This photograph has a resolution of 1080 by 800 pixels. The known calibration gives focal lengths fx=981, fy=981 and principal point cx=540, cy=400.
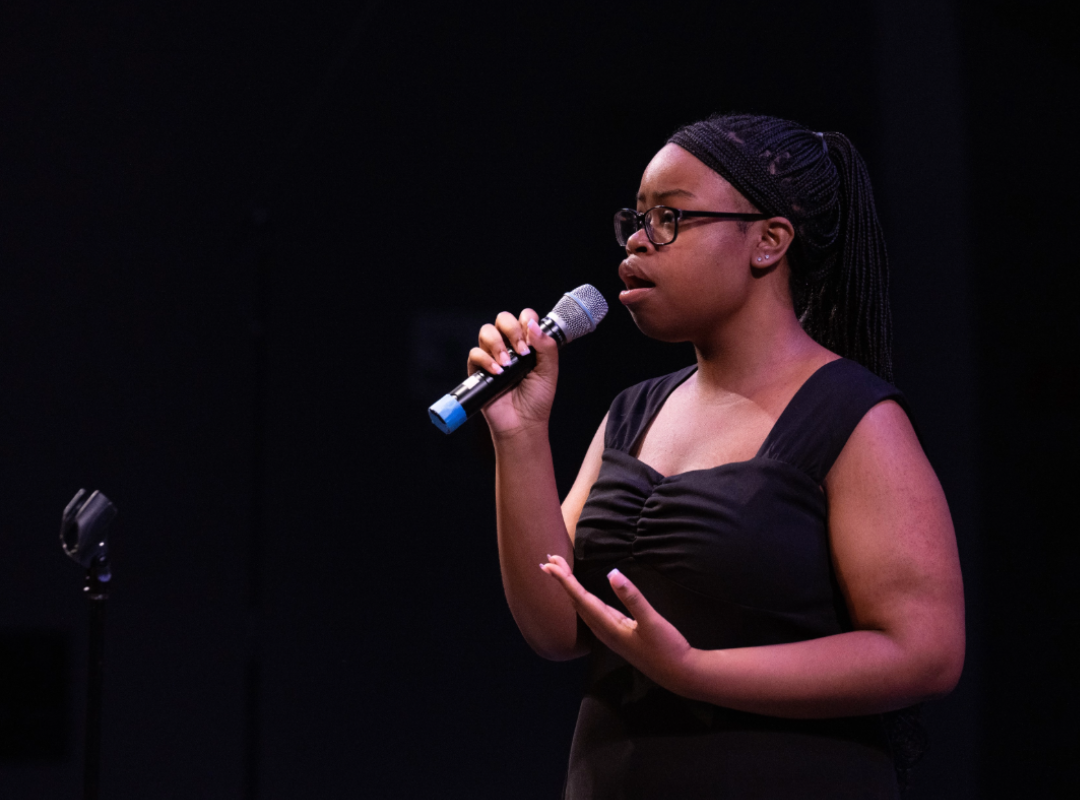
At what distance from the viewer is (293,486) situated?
8.17 ft

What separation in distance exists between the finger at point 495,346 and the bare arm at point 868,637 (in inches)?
10.7

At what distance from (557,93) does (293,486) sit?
3.96 ft

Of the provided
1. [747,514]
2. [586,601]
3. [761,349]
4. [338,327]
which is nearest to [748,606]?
[747,514]

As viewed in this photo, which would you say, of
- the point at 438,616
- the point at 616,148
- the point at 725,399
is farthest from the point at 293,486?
the point at 725,399

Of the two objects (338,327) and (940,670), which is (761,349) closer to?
(940,670)

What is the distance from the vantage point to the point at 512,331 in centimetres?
112

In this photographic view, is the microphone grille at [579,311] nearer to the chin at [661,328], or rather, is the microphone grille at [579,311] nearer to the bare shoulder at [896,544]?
the chin at [661,328]

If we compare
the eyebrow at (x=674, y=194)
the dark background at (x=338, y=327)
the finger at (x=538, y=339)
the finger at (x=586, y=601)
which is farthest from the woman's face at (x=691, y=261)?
the dark background at (x=338, y=327)

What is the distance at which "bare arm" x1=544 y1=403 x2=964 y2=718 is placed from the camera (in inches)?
37.6

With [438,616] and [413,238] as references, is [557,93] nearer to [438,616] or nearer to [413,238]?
[413,238]

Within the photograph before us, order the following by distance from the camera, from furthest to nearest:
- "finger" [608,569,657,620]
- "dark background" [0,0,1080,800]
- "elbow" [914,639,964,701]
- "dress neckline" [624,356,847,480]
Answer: "dark background" [0,0,1080,800]
"dress neckline" [624,356,847,480]
"elbow" [914,639,964,701]
"finger" [608,569,657,620]

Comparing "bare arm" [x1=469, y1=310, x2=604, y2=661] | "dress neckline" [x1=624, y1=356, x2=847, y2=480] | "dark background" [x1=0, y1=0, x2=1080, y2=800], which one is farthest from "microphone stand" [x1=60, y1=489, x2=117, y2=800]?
"dress neckline" [x1=624, y1=356, x2=847, y2=480]

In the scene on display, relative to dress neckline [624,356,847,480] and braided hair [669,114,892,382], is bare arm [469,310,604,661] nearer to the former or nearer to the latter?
dress neckline [624,356,847,480]

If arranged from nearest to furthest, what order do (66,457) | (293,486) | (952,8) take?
1. (952,8)
2. (66,457)
3. (293,486)
